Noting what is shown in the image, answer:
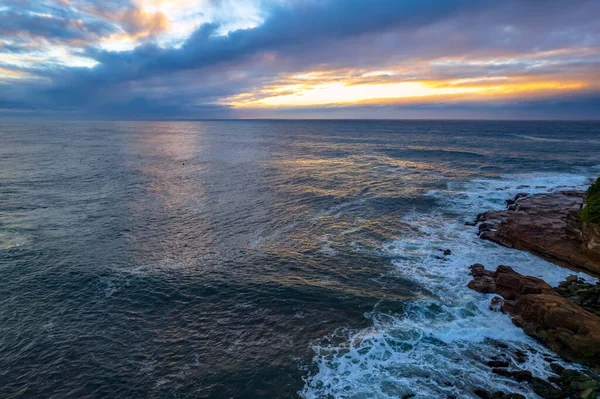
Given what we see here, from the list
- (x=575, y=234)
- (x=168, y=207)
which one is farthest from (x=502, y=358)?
(x=168, y=207)

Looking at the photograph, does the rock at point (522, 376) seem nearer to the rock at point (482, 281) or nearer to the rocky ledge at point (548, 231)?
the rock at point (482, 281)

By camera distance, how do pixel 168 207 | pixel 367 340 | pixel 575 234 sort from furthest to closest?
pixel 168 207, pixel 575 234, pixel 367 340

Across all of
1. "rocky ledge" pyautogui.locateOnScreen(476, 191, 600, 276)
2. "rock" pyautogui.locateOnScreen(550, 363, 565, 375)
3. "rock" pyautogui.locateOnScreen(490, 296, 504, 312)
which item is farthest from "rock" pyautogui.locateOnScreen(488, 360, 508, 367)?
"rocky ledge" pyautogui.locateOnScreen(476, 191, 600, 276)

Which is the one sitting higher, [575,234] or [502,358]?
[575,234]

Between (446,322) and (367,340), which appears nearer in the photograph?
(367,340)

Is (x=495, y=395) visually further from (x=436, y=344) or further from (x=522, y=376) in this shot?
(x=436, y=344)

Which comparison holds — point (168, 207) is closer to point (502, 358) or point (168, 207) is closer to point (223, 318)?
point (223, 318)

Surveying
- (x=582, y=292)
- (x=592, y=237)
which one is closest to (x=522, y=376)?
(x=582, y=292)
